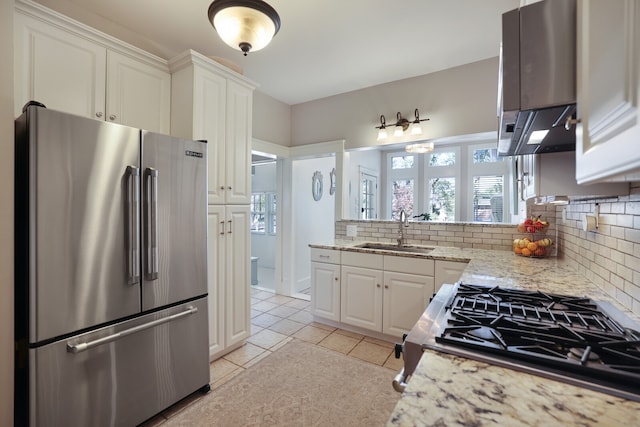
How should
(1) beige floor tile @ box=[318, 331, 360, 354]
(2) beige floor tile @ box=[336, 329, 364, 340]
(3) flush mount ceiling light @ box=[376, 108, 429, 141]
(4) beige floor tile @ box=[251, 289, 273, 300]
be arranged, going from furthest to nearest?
(4) beige floor tile @ box=[251, 289, 273, 300] < (3) flush mount ceiling light @ box=[376, 108, 429, 141] < (2) beige floor tile @ box=[336, 329, 364, 340] < (1) beige floor tile @ box=[318, 331, 360, 354]

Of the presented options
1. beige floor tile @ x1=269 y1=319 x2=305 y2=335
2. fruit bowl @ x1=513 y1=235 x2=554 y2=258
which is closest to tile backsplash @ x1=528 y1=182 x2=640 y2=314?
fruit bowl @ x1=513 y1=235 x2=554 y2=258

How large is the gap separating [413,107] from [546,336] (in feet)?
9.30

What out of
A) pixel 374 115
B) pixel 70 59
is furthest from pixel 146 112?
pixel 374 115

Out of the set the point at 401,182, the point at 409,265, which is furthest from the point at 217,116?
the point at 401,182

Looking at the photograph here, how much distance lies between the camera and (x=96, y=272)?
4.73ft

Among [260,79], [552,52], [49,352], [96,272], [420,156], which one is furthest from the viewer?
[420,156]

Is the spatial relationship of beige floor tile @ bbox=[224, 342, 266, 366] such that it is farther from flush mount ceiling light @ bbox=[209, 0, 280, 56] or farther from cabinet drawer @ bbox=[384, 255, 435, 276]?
flush mount ceiling light @ bbox=[209, 0, 280, 56]

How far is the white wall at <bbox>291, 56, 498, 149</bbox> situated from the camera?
283cm

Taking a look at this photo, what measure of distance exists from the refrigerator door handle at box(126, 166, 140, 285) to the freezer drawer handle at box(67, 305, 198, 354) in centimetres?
25

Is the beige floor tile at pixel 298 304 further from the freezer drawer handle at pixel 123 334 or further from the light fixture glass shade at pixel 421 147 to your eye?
the light fixture glass shade at pixel 421 147

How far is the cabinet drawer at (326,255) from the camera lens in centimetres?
297

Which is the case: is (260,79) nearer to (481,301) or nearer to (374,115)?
(374,115)

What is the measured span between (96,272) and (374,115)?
9.95 feet

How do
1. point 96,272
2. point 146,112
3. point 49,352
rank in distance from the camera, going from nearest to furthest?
point 49,352 < point 96,272 < point 146,112
